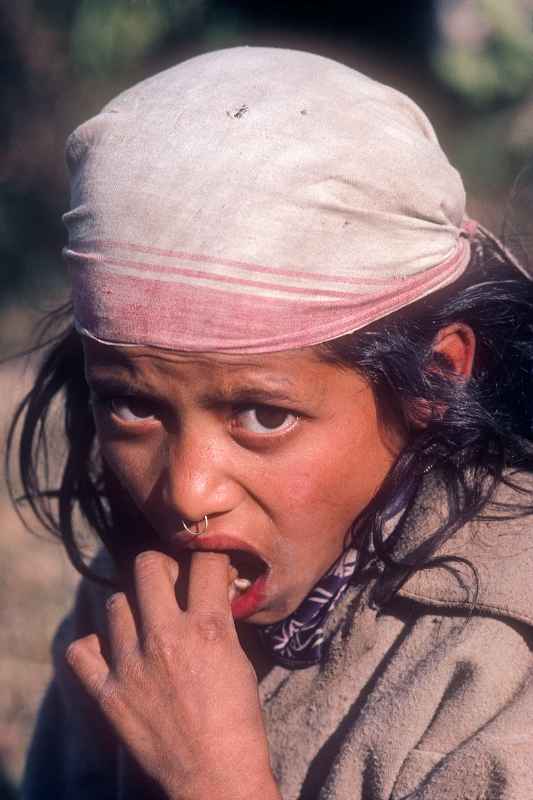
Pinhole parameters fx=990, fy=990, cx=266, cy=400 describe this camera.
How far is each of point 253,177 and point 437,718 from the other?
110cm

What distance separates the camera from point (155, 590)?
2.08m

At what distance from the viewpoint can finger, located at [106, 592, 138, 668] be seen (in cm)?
208


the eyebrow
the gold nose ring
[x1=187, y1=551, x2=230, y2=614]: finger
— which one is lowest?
[x1=187, y1=551, x2=230, y2=614]: finger

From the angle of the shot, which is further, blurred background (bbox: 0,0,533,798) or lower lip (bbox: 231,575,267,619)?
blurred background (bbox: 0,0,533,798)

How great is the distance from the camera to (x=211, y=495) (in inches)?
76.3

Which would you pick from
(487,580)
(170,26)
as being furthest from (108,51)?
(487,580)

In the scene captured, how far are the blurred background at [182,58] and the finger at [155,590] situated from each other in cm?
521

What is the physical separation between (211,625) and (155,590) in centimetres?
15

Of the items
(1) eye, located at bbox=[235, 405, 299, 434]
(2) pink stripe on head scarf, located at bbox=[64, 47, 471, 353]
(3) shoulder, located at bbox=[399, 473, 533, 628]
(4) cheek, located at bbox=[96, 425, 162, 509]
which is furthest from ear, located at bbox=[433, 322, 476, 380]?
(4) cheek, located at bbox=[96, 425, 162, 509]

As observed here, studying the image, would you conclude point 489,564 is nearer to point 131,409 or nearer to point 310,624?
point 310,624

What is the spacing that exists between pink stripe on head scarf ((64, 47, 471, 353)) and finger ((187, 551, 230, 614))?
0.46 m

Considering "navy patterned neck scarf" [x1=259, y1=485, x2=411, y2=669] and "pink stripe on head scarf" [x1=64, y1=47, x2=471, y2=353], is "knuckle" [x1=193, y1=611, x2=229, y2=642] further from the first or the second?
"pink stripe on head scarf" [x1=64, y1=47, x2=471, y2=353]

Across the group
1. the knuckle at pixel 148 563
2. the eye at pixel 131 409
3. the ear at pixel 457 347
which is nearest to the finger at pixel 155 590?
the knuckle at pixel 148 563

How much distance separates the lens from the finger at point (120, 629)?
2076 millimetres
